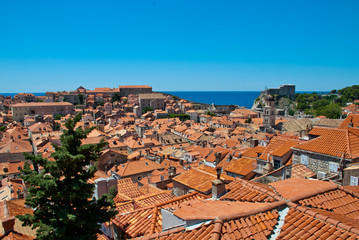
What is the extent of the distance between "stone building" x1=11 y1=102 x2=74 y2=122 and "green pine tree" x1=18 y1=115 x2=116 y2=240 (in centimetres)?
10870

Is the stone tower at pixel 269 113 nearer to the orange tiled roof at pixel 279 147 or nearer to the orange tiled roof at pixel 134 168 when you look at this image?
the orange tiled roof at pixel 134 168

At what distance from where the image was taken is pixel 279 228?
4949 mm

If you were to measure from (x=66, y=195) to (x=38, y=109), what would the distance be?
112 m

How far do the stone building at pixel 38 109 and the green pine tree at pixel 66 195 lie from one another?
109m

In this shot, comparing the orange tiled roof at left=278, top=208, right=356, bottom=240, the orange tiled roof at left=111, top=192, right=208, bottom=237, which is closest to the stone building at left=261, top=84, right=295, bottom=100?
the orange tiled roof at left=111, top=192, right=208, bottom=237

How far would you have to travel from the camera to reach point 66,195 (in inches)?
278

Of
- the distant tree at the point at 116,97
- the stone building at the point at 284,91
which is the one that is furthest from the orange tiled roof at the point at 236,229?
the stone building at the point at 284,91

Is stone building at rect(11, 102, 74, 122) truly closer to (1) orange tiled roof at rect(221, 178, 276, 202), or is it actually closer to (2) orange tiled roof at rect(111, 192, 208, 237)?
(2) orange tiled roof at rect(111, 192, 208, 237)

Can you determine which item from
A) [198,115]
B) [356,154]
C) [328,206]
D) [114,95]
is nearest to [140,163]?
[356,154]

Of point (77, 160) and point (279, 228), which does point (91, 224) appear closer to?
point (77, 160)

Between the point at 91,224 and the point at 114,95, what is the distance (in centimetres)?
13941

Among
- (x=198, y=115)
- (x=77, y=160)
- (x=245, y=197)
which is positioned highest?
(x=77, y=160)

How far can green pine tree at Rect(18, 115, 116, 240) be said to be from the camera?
689 centimetres

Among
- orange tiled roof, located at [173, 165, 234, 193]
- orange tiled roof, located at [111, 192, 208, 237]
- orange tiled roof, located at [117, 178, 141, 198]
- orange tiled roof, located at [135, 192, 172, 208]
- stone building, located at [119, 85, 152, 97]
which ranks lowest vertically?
orange tiled roof, located at [117, 178, 141, 198]
